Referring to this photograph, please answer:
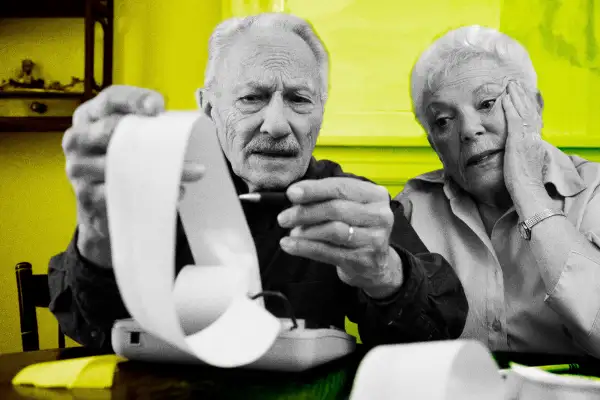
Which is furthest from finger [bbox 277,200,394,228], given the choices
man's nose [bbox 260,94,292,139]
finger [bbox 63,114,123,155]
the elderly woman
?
the elderly woman

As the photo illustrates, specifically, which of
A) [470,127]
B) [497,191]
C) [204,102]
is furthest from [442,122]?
[204,102]

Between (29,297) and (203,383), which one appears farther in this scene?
(29,297)

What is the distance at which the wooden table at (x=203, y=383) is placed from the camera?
2.13ft

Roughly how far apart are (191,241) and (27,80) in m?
1.99

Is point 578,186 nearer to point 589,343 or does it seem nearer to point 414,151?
point 589,343

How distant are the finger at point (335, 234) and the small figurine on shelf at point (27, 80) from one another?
6.91ft

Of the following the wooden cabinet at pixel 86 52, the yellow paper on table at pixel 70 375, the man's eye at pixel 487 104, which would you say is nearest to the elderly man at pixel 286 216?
the yellow paper on table at pixel 70 375

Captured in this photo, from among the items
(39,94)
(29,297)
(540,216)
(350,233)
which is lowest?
(29,297)

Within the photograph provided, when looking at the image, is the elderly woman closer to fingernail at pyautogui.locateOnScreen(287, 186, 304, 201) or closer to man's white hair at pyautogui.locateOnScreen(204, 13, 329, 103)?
man's white hair at pyautogui.locateOnScreen(204, 13, 329, 103)

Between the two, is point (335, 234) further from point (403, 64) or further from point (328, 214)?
point (403, 64)

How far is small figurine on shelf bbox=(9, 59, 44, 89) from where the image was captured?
2.50 m

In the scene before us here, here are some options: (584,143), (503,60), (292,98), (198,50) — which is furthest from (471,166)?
(198,50)

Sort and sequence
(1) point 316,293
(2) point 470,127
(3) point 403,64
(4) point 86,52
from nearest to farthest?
(1) point 316,293
(2) point 470,127
(3) point 403,64
(4) point 86,52

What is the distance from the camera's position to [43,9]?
8.30 ft
